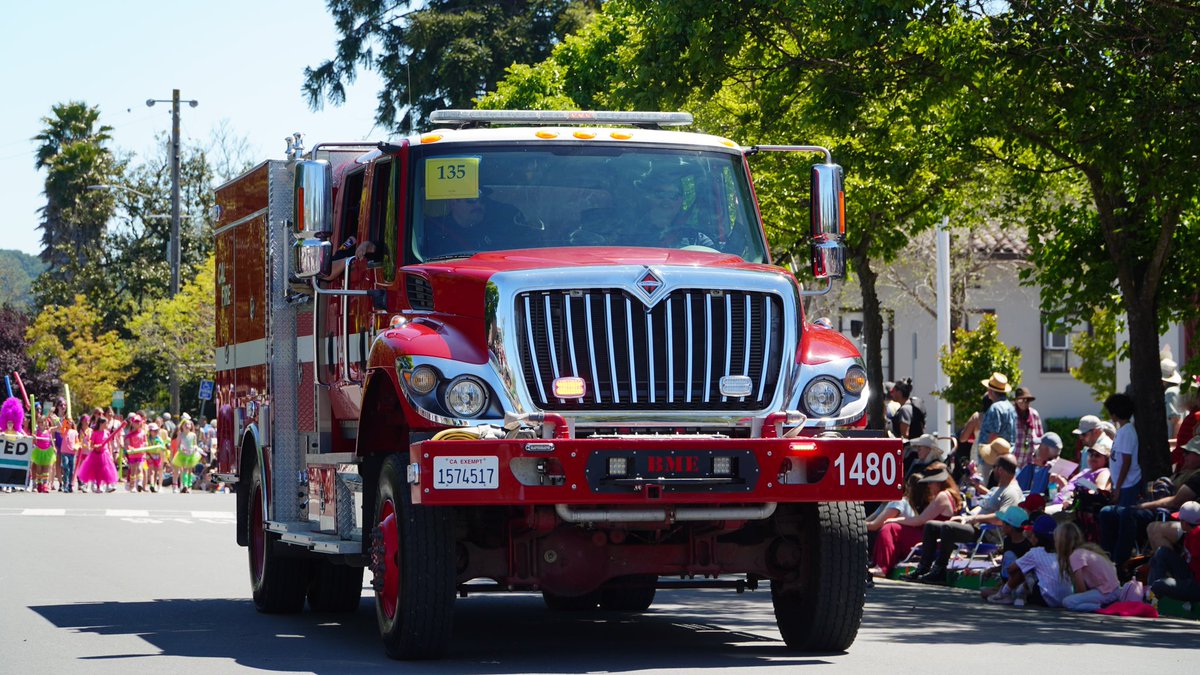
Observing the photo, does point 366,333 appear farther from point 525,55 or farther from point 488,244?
point 525,55

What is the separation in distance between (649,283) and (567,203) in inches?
46.2

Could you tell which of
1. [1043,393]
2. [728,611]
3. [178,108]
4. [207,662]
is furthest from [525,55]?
[207,662]

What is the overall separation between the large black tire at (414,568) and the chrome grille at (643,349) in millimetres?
821

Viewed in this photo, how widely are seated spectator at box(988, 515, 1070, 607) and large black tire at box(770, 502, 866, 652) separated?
5.03 meters

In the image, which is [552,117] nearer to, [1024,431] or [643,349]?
[643,349]

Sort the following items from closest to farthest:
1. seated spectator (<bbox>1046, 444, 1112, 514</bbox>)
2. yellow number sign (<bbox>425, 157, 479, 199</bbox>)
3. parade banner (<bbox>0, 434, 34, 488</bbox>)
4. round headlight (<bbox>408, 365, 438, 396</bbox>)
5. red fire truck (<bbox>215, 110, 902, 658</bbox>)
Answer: red fire truck (<bbox>215, 110, 902, 658</bbox>)
round headlight (<bbox>408, 365, 438, 396</bbox>)
yellow number sign (<bbox>425, 157, 479, 199</bbox>)
seated spectator (<bbox>1046, 444, 1112, 514</bbox>)
parade banner (<bbox>0, 434, 34, 488</bbox>)

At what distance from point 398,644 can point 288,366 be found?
3.59m

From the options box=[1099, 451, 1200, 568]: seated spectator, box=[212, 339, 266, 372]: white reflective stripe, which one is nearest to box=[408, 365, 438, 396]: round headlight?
box=[212, 339, 266, 372]: white reflective stripe

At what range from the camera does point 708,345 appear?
10359 mm

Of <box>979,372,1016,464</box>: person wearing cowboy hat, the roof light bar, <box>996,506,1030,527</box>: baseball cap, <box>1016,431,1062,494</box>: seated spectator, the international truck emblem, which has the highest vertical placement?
the roof light bar

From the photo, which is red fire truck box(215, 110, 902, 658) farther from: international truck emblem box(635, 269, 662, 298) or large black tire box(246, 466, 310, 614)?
large black tire box(246, 466, 310, 614)

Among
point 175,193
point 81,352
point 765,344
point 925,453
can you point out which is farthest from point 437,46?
point 765,344

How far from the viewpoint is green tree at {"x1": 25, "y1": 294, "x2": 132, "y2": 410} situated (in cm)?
7438

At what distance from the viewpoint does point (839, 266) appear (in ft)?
37.1
